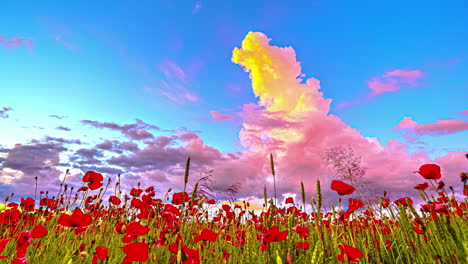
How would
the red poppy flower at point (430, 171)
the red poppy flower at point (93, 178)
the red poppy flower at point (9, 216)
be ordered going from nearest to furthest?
the red poppy flower at point (430, 171) < the red poppy flower at point (93, 178) < the red poppy flower at point (9, 216)

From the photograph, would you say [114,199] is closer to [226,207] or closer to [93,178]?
[93,178]

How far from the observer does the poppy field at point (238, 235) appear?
7.74 ft

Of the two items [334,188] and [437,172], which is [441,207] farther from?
[334,188]

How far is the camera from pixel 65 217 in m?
2.69

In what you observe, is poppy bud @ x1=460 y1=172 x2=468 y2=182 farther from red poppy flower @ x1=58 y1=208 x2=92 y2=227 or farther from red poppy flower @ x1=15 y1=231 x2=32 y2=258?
red poppy flower @ x1=15 y1=231 x2=32 y2=258

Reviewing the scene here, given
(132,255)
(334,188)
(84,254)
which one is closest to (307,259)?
(334,188)

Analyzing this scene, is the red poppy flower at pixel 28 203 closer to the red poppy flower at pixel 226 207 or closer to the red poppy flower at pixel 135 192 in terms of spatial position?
the red poppy flower at pixel 135 192

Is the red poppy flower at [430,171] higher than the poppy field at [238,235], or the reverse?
the red poppy flower at [430,171]

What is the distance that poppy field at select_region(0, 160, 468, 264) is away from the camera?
2.36 m

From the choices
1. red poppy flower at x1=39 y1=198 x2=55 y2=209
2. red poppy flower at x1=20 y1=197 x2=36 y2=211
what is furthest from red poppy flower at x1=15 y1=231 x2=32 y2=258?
red poppy flower at x1=20 y1=197 x2=36 y2=211

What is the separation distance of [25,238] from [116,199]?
3718mm

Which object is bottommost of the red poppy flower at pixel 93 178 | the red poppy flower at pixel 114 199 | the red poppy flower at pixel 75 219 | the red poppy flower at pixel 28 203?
the red poppy flower at pixel 75 219

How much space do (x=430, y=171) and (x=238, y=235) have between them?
8.79 ft

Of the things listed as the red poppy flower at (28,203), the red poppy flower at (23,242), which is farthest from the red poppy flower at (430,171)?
the red poppy flower at (28,203)
